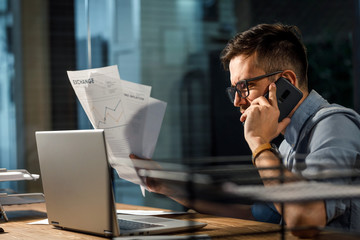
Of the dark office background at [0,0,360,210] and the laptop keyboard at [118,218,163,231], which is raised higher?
the dark office background at [0,0,360,210]

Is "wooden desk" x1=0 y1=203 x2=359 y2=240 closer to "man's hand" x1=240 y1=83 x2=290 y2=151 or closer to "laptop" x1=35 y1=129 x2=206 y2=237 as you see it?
"laptop" x1=35 y1=129 x2=206 y2=237

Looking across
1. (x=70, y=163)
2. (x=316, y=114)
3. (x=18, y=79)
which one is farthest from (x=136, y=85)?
(x=18, y=79)

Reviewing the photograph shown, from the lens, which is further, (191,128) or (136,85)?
(191,128)

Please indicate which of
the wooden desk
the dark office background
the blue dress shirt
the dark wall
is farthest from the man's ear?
the dark wall

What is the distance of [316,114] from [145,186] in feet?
1.74

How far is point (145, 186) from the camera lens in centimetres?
142

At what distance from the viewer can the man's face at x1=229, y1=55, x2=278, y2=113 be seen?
1.59m

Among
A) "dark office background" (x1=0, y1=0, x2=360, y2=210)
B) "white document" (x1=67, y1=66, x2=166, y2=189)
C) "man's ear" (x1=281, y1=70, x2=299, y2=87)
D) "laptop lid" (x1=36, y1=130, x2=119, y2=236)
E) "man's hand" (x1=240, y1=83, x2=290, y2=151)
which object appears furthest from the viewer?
"dark office background" (x1=0, y1=0, x2=360, y2=210)

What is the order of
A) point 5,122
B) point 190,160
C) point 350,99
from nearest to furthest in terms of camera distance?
point 190,160 → point 350,99 → point 5,122

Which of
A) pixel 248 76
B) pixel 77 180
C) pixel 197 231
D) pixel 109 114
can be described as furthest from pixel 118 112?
pixel 248 76

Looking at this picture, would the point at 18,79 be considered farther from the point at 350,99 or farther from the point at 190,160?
the point at 190,160

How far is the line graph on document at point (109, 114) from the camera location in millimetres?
1339

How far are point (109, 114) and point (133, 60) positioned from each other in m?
3.01

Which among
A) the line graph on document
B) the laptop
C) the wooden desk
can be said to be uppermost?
the line graph on document
